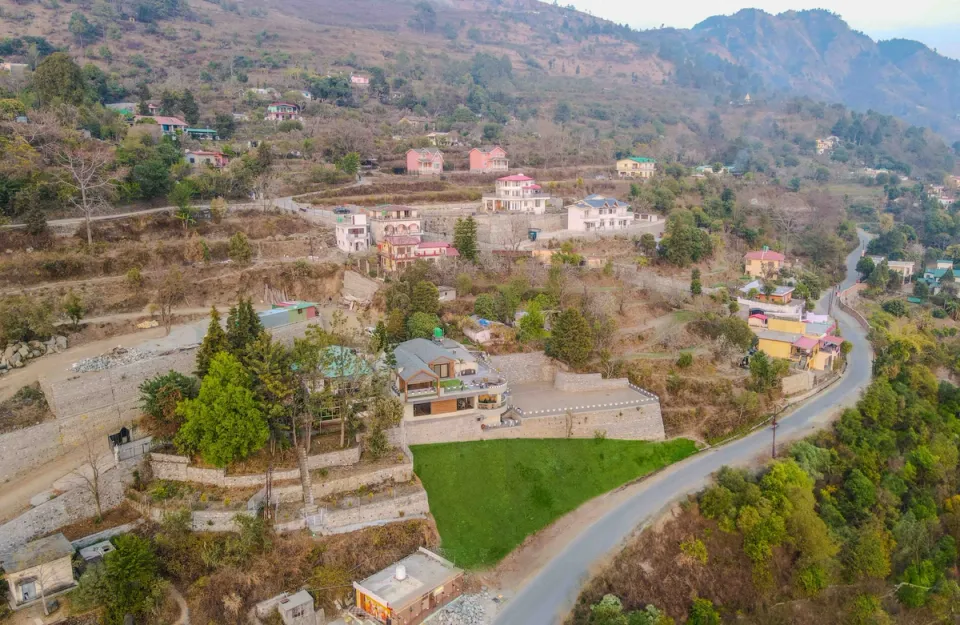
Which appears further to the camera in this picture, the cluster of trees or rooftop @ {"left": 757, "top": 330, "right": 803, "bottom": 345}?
rooftop @ {"left": 757, "top": 330, "right": 803, "bottom": 345}

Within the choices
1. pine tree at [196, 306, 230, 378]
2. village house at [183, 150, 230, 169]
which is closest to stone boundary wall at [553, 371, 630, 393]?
pine tree at [196, 306, 230, 378]

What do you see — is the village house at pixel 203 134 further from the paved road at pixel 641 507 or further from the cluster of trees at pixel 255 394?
the paved road at pixel 641 507

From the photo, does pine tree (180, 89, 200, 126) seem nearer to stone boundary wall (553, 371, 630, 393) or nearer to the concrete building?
stone boundary wall (553, 371, 630, 393)

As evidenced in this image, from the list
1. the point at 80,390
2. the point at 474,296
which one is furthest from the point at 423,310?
the point at 80,390

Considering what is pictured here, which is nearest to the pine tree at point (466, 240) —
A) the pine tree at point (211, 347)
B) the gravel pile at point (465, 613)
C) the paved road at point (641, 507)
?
the pine tree at point (211, 347)

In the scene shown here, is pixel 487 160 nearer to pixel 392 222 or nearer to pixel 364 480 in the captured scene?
pixel 392 222

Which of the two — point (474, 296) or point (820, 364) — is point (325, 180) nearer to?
point (474, 296)

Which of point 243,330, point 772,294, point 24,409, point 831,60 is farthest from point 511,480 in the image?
point 831,60
